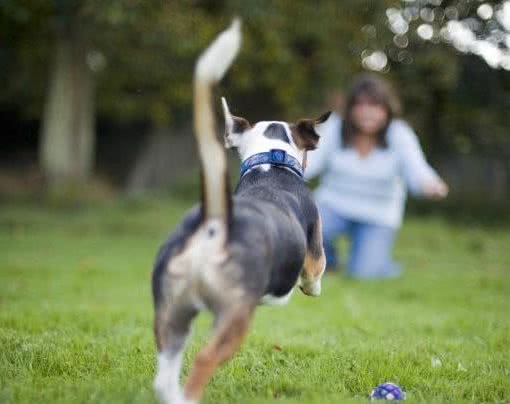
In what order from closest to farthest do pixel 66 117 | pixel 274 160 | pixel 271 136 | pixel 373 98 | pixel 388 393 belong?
pixel 388 393, pixel 274 160, pixel 271 136, pixel 373 98, pixel 66 117

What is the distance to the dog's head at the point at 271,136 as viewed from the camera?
4191 millimetres

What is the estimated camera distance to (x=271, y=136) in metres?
4.21

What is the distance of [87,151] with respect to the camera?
1700 cm

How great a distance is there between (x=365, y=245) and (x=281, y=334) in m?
3.98

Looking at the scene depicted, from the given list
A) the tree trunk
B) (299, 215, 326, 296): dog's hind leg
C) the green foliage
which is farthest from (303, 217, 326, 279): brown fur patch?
the tree trunk

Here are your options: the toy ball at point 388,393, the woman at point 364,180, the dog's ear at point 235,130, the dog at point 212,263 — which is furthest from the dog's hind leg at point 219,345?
the woman at point 364,180

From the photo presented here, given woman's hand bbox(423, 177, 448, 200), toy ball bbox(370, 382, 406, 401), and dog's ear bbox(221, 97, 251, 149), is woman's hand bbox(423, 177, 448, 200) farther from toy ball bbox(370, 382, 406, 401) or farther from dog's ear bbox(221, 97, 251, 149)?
toy ball bbox(370, 382, 406, 401)

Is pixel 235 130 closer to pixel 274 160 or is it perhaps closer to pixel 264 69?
pixel 274 160

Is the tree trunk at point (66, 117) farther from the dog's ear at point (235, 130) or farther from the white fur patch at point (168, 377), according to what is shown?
the white fur patch at point (168, 377)

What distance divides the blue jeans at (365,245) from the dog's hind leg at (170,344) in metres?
6.18

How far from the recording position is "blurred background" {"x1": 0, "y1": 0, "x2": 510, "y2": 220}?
12.3 meters

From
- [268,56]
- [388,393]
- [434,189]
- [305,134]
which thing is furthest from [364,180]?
[268,56]

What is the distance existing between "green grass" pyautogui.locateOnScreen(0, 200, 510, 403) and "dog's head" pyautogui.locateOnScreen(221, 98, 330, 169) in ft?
4.28

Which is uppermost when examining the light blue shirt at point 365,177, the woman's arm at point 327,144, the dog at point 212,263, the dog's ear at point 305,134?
the dog's ear at point 305,134
